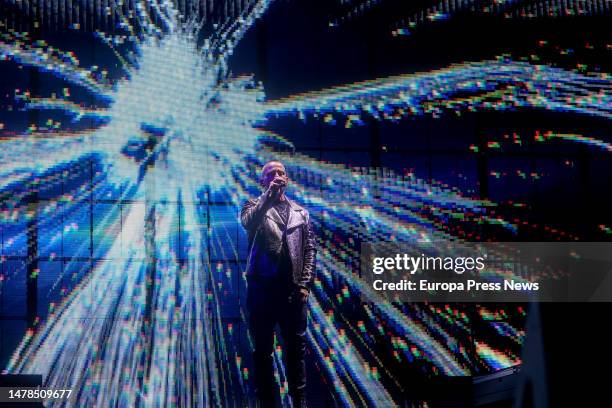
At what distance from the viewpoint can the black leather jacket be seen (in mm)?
3531

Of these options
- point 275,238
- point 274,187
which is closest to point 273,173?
point 274,187

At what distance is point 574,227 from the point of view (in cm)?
630

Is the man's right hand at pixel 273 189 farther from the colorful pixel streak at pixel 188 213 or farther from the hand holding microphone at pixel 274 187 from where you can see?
the colorful pixel streak at pixel 188 213

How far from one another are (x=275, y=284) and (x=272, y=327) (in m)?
0.29

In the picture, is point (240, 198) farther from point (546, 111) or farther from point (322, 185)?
point (546, 111)

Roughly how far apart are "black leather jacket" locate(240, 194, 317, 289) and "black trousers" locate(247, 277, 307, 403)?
0.36 feet

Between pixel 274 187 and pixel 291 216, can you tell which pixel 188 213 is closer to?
pixel 291 216

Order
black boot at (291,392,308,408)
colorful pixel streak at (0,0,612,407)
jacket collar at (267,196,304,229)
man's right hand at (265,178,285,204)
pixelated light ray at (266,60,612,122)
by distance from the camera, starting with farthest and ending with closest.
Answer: pixelated light ray at (266,60,612,122), colorful pixel streak at (0,0,612,407), jacket collar at (267,196,304,229), man's right hand at (265,178,285,204), black boot at (291,392,308,408)

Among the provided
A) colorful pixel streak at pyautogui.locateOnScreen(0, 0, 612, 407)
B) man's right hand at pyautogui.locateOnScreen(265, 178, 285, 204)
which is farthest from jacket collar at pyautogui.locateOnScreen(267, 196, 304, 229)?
colorful pixel streak at pyautogui.locateOnScreen(0, 0, 612, 407)

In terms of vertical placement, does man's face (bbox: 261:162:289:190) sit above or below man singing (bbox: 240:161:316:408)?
above

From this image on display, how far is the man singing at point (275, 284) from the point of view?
342cm

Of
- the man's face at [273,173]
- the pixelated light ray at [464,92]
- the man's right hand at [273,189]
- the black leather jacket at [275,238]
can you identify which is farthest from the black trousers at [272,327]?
the pixelated light ray at [464,92]

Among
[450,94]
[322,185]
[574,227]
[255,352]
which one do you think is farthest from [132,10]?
[574,227]

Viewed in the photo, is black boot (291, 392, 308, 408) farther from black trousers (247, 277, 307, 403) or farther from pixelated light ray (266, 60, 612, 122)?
pixelated light ray (266, 60, 612, 122)
